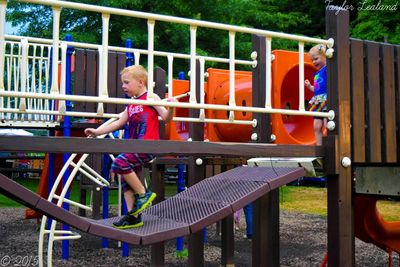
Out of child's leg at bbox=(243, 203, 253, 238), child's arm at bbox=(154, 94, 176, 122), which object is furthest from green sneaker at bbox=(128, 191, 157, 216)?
child's leg at bbox=(243, 203, 253, 238)

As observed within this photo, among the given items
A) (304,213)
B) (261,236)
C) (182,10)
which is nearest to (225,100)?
(261,236)

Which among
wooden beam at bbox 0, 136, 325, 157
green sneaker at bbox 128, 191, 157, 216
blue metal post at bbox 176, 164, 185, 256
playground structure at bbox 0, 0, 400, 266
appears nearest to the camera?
wooden beam at bbox 0, 136, 325, 157

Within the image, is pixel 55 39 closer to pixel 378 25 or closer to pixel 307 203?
pixel 307 203

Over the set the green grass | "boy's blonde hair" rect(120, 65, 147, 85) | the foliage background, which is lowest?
the green grass

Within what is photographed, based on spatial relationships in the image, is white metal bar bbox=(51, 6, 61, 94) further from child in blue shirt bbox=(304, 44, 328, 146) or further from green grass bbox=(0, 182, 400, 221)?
green grass bbox=(0, 182, 400, 221)

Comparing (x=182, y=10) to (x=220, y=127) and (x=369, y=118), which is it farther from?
(x=369, y=118)

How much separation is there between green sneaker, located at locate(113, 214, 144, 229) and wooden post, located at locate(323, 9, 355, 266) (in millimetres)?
1299

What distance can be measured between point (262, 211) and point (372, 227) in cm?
173

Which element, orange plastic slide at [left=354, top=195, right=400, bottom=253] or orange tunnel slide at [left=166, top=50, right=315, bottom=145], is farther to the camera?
orange plastic slide at [left=354, top=195, right=400, bottom=253]

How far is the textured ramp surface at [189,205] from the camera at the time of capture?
243cm

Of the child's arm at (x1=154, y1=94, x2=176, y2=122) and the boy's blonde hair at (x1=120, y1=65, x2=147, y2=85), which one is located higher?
the boy's blonde hair at (x1=120, y1=65, x2=147, y2=85)

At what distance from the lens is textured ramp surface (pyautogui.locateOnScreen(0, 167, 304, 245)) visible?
2.43 metres

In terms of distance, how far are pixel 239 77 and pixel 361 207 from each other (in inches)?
83.9

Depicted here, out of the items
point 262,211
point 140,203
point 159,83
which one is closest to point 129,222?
point 140,203
